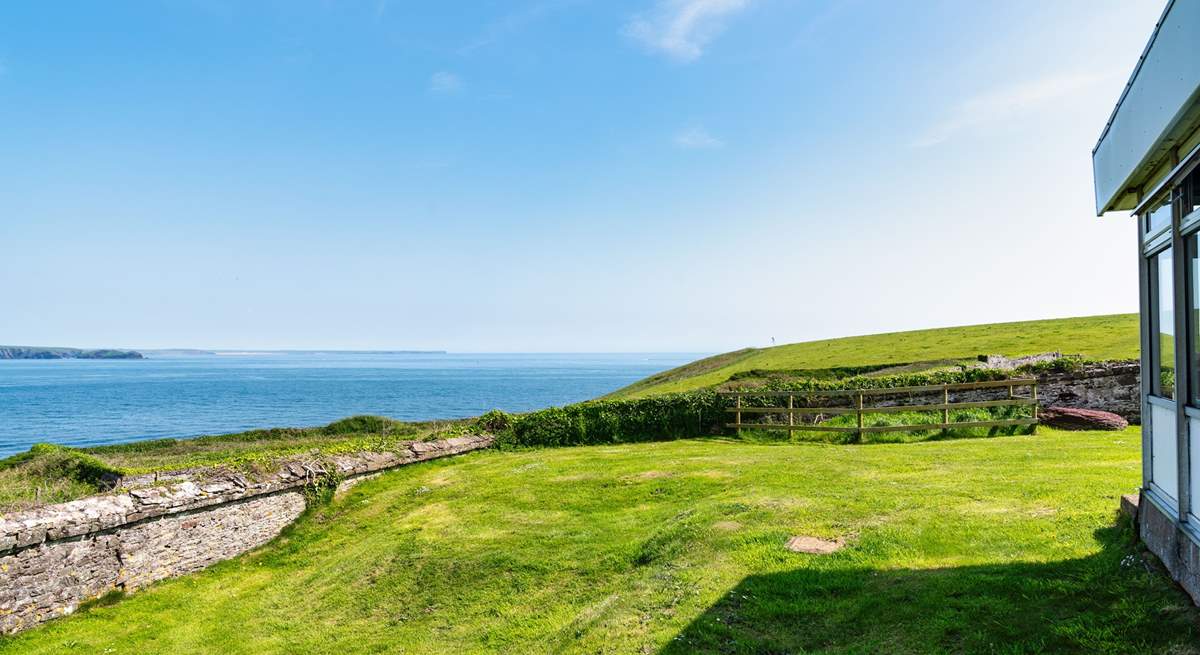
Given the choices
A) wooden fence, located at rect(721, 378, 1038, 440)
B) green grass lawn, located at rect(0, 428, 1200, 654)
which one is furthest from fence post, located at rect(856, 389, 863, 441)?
green grass lawn, located at rect(0, 428, 1200, 654)

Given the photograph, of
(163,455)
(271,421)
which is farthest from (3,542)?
(271,421)

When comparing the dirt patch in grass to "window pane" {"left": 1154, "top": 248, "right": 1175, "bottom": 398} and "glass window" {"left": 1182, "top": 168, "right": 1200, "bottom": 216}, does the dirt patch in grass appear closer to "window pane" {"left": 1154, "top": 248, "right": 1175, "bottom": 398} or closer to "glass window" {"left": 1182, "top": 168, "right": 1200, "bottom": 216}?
"window pane" {"left": 1154, "top": 248, "right": 1175, "bottom": 398}

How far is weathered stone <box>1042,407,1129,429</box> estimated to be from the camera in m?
15.6

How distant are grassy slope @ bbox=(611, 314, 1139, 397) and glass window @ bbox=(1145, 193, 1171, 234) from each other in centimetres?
2568

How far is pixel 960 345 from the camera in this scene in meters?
41.5

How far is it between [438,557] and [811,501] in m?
5.70

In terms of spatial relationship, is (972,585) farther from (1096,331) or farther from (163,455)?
(1096,331)

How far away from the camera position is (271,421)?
209 ft

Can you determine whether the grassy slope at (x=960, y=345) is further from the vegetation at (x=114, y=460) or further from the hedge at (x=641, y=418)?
the vegetation at (x=114, y=460)

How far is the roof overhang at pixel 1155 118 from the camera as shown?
12.4 ft

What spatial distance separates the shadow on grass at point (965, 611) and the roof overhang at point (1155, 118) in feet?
11.1

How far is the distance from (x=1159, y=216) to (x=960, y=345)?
4087 centimetres

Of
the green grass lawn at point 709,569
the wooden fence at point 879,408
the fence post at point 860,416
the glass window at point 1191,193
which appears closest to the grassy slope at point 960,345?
the wooden fence at point 879,408

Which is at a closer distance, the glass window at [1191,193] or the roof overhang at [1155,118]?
the roof overhang at [1155,118]
